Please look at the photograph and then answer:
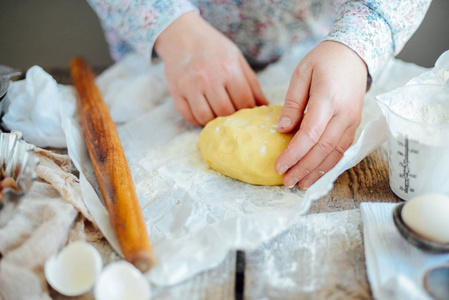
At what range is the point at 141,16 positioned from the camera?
1.04m

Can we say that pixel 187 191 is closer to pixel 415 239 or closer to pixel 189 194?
pixel 189 194

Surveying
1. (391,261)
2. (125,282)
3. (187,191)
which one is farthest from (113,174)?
(391,261)

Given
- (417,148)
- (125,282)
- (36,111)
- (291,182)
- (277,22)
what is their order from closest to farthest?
(125,282), (417,148), (291,182), (36,111), (277,22)

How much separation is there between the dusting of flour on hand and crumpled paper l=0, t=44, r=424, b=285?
0.05 metres

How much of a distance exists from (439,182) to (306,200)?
0.24 meters

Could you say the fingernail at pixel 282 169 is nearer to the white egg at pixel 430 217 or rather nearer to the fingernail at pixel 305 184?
the fingernail at pixel 305 184

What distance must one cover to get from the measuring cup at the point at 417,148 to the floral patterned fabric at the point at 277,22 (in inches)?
5.6

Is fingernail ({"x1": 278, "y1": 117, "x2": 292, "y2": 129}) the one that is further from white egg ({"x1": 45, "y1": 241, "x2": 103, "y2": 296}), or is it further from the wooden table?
white egg ({"x1": 45, "y1": 241, "x2": 103, "y2": 296})

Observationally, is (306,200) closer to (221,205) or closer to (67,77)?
(221,205)

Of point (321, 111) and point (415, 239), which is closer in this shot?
point (415, 239)

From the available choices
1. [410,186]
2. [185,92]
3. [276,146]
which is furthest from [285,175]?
[185,92]

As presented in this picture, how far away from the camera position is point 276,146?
84cm

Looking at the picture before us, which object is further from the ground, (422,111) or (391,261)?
(422,111)

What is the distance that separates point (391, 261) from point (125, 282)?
1.32 ft
